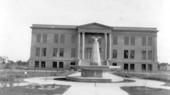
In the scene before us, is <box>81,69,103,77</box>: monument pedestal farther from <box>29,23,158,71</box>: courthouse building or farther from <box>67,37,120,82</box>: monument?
<box>29,23,158,71</box>: courthouse building

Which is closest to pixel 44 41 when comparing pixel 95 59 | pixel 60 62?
pixel 60 62

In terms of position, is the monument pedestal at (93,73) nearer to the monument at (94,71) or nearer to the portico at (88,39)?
the monument at (94,71)

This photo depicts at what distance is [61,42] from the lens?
65.7 m

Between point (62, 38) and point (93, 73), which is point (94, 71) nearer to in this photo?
point (93, 73)

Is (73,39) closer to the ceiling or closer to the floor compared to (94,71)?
closer to the ceiling

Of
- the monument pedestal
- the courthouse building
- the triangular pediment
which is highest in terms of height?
the triangular pediment

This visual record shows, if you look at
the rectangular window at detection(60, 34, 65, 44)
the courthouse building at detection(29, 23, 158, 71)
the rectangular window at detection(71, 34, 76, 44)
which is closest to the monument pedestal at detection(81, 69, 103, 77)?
the courthouse building at detection(29, 23, 158, 71)

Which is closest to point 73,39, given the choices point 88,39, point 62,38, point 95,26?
point 62,38

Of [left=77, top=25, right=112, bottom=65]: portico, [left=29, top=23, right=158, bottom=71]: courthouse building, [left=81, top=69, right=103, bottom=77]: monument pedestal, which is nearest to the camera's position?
[left=81, top=69, right=103, bottom=77]: monument pedestal

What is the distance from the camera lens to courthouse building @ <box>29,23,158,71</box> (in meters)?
64.8

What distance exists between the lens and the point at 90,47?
215 feet

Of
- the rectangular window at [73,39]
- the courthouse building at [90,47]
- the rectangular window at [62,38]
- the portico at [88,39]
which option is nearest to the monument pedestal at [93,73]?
the portico at [88,39]

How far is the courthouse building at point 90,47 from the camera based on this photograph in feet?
213

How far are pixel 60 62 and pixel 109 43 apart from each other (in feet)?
49.6
